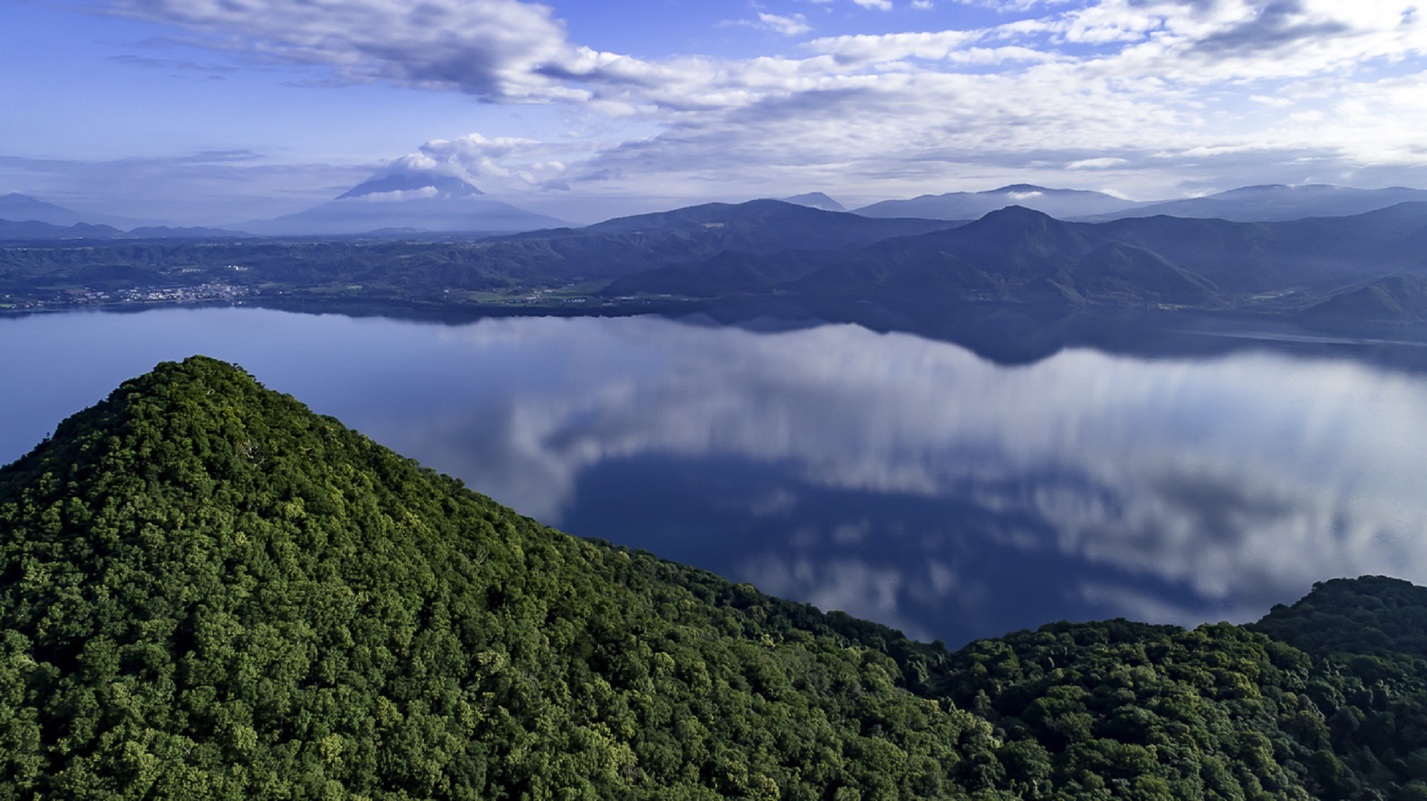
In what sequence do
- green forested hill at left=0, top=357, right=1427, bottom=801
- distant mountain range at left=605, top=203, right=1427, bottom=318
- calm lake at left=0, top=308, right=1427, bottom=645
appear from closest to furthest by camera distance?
1. green forested hill at left=0, top=357, right=1427, bottom=801
2. calm lake at left=0, top=308, right=1427, bottom=645
3. distant mountain range at left=605, top=203, right=1427, bottom=318

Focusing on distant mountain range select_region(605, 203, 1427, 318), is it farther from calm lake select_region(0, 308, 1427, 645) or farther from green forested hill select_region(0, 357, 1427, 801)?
green forested hill select_region(0, 357, 1427, 801)

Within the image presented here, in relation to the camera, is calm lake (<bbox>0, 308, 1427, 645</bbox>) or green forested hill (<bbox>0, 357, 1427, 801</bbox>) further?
calm lake (<bbox>0, 308, 1427, 645</bbox>)

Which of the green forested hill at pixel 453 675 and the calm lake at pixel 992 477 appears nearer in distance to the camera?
the green forested hill at pixel 453 675

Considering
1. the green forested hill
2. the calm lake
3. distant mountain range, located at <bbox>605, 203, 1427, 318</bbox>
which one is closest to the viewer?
the green forested hill

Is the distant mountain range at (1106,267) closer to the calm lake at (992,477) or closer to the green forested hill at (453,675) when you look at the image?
the calm lake at (992,477)

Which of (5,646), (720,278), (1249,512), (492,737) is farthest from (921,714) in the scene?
(720,278)

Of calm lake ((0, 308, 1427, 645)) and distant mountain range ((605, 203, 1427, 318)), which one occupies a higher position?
distant mountain range ((605, 203, 1427, 318))

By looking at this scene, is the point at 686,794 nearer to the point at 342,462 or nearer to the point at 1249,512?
the point at 342,462

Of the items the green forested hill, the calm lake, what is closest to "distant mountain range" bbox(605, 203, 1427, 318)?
the calm lake

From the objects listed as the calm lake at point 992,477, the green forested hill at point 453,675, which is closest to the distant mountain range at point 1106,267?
the calm lake at point 992,477
